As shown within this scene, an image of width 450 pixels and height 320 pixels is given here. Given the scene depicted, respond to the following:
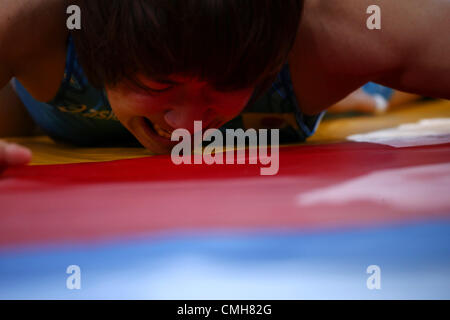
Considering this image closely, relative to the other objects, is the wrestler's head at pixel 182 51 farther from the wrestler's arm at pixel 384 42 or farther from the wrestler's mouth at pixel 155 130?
the wrestler's arm at pixel 384 42

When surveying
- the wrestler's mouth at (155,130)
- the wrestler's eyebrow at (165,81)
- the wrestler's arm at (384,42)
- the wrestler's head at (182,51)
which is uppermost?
the wrestler's arm at (384,42)

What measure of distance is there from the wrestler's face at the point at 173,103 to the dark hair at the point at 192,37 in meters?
0.02

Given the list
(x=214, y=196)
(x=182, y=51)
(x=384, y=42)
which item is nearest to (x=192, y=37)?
(x=182, y=51)

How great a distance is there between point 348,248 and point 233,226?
0.34 ft

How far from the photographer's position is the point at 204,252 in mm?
400

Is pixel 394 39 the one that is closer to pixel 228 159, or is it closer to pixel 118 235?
pixel 228 159

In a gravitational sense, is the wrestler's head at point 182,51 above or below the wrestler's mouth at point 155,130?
above

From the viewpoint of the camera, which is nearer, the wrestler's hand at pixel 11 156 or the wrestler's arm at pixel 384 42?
the wrestler's hand at pixel 11 156

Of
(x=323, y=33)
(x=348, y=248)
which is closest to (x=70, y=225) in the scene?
(x=348, y=248)

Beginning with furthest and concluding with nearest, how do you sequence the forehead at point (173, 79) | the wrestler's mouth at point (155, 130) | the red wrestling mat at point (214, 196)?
the wrestler's mouth at point (155, 130), the forehead at point (173, 79), the red wrestling mat at point (214, 196)

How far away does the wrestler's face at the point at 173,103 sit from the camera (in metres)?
0.60

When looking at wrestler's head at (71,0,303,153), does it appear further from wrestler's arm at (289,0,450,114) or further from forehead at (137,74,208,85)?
wrestler's arm at (289,0,450,114)

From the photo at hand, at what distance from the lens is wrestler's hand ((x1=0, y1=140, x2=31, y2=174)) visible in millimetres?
598

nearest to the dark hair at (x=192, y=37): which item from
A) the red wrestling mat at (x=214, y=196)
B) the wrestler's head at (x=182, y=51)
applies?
the wrestler's head at (x=182, y=51)
